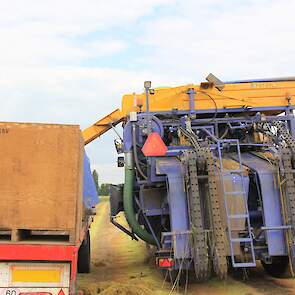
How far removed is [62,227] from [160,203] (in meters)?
2.87

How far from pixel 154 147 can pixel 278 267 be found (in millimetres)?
2677

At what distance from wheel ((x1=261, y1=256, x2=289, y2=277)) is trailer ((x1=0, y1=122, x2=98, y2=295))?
3825mm

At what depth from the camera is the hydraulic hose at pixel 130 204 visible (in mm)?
6910

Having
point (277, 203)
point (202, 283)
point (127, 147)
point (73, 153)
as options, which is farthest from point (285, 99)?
point (73, 153)

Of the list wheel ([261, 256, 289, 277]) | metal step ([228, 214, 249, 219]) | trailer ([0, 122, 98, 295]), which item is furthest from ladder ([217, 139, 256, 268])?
trailer ([0, 122, 98, 295])

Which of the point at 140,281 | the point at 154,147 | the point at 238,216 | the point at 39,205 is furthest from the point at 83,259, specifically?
the point at 39,205

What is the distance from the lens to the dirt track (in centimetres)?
593

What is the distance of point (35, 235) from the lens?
453 centimetres

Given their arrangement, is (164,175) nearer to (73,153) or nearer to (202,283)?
(202,283)

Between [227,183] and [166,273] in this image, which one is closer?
[227,183]

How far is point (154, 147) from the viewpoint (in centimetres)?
678

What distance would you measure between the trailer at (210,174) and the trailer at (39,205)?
6.77 feet

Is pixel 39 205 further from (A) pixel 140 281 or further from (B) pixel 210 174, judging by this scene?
(A) pixel 140 281

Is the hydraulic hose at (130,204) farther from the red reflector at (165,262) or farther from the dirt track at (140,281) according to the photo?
the red reflector at (165,262)
